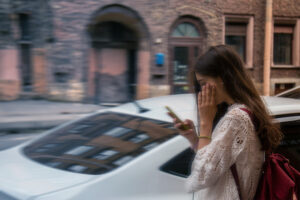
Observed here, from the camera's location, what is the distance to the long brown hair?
1922 millimetres

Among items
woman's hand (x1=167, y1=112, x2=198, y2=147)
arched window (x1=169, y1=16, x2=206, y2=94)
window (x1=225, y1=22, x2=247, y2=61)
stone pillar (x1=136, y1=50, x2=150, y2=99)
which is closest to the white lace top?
woman's hand (x1=167, y1=112, x2=198, y2=147)

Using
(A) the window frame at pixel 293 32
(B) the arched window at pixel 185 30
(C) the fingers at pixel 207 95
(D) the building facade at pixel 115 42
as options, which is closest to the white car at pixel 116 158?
(C) the fingers at pixel 207 95

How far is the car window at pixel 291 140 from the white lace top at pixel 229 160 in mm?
1212

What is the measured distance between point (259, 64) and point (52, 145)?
51.9ft

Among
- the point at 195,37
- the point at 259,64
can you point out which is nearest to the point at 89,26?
the point at 195,37

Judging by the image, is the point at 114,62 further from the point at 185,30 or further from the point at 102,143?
the point at 102,143

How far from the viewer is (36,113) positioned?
12055mm

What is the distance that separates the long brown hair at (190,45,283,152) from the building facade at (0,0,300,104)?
12.6m

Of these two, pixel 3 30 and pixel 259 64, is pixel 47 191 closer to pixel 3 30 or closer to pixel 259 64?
pixel 3 30

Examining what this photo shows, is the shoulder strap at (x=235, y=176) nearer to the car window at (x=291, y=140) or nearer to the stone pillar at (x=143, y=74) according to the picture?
the car window at (x=291, y=140)

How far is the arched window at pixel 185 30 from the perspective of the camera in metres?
16.1

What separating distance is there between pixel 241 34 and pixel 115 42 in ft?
19.0

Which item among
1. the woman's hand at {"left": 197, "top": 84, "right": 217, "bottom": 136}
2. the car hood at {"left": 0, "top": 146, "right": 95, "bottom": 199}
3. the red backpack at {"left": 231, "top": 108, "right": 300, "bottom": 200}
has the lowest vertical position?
the car hood at {"left": 0, "top": 146, "right": 95, "bottom": 199}

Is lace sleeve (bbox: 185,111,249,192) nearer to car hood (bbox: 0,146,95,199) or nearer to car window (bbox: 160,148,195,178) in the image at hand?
car window (bbox: 160,148,195,178)
